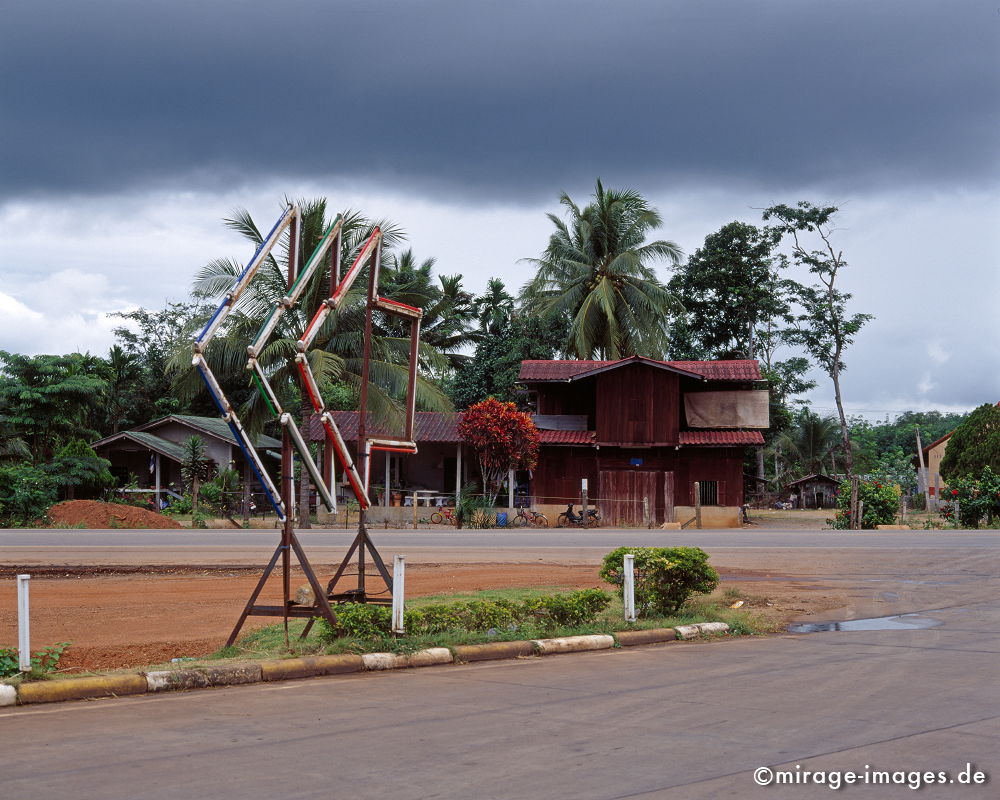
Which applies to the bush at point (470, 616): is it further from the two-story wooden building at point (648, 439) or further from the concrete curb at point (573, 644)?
the two-story wooden building at point (648, 439)

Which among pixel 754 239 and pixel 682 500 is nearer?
pixel 682 500

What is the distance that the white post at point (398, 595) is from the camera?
399 inches

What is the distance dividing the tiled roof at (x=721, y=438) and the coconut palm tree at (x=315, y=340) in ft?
35.3

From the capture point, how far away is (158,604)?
1498cm

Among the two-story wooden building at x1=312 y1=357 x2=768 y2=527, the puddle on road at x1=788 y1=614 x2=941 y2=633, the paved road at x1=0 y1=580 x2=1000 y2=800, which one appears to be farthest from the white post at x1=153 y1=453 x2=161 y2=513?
the paved road at x1=0 y1=580 x2=1000 y2=800

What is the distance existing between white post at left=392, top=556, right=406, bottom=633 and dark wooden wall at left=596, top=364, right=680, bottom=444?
2995 centimetres

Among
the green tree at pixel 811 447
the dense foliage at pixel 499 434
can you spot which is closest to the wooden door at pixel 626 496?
the dense foliage at pixel 499 434

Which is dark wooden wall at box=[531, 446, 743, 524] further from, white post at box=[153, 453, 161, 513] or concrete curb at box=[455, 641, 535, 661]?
concrete curb at box=[455, 641, 535, 661]

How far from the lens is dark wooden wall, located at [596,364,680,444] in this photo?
3972 centimetres

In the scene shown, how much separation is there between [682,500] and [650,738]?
112 ft

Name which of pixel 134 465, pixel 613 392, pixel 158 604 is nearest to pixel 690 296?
pixel 613 392

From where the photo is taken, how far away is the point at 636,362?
40.0 metres

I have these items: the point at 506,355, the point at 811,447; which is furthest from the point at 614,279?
the point at 811,447

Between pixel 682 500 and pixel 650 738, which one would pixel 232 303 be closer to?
pixel 650 738
